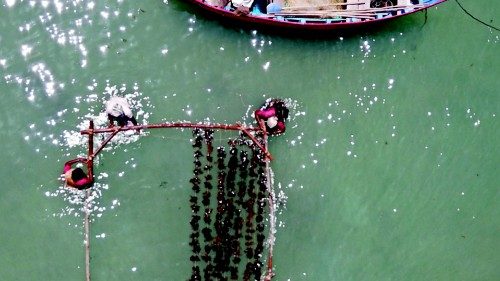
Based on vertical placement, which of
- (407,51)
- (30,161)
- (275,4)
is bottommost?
(30,161)

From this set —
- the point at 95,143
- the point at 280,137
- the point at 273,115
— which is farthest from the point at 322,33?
the point at 95,143

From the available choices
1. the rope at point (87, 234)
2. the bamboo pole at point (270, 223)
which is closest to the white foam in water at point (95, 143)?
the rope at point (87, 234)

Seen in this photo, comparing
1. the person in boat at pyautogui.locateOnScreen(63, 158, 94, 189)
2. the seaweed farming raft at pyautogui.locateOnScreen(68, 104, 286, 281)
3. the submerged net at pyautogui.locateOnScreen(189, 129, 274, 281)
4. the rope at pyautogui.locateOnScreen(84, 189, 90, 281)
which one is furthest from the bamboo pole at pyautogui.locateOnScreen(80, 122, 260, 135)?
the rope at pyautogui.locateOnScreen(84, 189, 90, 281)

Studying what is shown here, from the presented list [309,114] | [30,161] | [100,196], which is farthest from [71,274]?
[309,114]

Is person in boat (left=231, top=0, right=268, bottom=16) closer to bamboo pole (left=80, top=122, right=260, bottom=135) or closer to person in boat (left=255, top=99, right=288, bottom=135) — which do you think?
person in boat (left=255, top=99, right=288, bottom=135)

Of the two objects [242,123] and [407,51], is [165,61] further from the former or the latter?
[407,51]

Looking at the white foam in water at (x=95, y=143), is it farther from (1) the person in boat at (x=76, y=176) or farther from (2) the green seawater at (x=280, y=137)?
(1) the person in boat at (x=76, y=176)

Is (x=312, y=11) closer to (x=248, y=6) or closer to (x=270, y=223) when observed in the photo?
(x=248, y=6)
